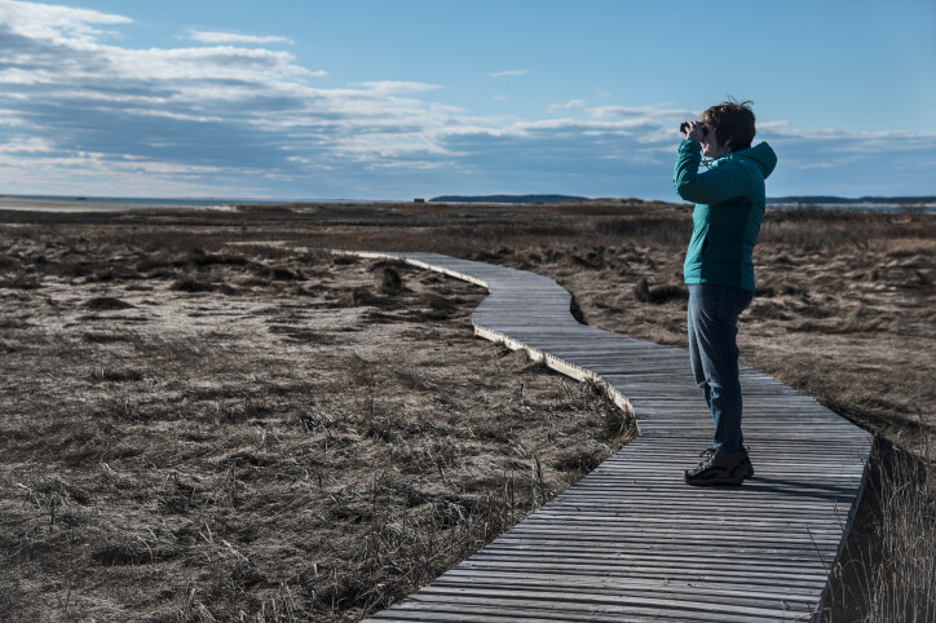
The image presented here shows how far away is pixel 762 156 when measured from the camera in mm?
4219

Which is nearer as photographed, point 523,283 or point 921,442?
point 921,442

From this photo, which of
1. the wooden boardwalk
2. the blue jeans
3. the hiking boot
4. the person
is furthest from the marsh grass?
the person

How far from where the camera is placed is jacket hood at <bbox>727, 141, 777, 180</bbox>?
415cm

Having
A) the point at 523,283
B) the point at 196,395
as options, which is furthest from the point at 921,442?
the point at 523,283

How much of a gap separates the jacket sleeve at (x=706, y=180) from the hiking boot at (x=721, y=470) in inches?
54.8

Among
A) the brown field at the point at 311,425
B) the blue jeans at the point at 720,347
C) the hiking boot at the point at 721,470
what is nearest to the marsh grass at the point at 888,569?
the brown field at the point at 311,425

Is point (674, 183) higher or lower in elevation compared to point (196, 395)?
higher

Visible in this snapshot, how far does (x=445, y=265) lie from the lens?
20.4 metres

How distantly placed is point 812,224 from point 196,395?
94.8 feet

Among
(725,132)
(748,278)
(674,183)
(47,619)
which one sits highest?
(725,132)

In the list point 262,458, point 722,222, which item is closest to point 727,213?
point 722,222

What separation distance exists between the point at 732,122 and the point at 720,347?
112cm

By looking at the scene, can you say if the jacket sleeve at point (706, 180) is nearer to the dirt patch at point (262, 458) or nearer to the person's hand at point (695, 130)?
the person's hand at point (695, 130)

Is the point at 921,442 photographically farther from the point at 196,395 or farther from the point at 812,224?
the point at 812,224
